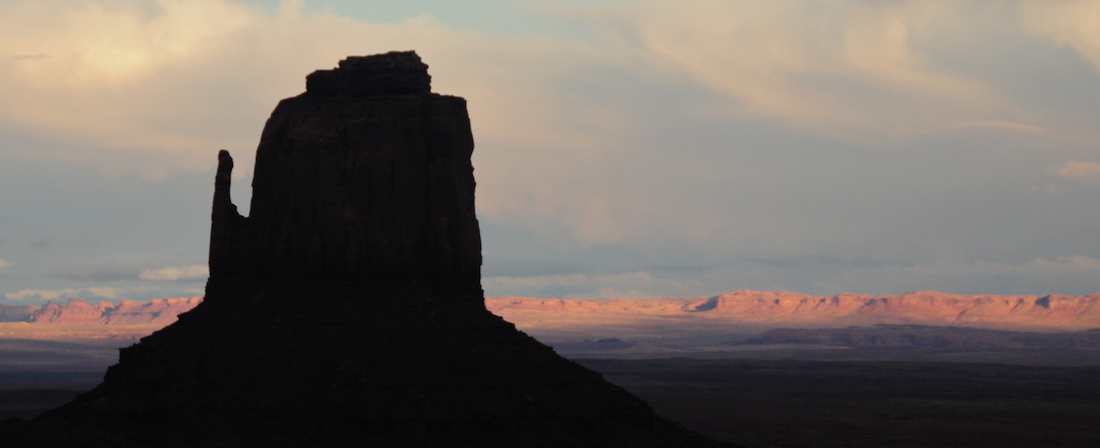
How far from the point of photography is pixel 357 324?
63844mm

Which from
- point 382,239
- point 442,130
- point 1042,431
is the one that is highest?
point 442,130

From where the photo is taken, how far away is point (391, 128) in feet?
217

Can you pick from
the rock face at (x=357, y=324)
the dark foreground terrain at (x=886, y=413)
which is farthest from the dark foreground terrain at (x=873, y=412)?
the rock face at (x=357, y=324)

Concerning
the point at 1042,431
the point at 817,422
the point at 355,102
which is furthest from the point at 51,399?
the point at 355,102

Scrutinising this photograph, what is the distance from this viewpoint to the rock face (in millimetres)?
60969

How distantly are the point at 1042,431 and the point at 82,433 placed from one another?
79741 mm

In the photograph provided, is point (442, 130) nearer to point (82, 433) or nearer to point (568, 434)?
point (568, 434)

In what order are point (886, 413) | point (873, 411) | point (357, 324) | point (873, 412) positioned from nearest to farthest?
point (357, 324), point (886, 413), point (873, 412), point (873, 411)

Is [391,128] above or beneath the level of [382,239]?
above

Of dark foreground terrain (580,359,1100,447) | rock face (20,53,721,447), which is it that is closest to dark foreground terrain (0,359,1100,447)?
dark foreground terrain (580,359,1100,447)

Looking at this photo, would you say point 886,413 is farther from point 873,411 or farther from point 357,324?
point 357,324

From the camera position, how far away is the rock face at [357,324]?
60969 mm

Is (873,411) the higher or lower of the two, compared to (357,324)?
lower

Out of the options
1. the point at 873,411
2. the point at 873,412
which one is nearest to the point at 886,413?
the point at 873,412
